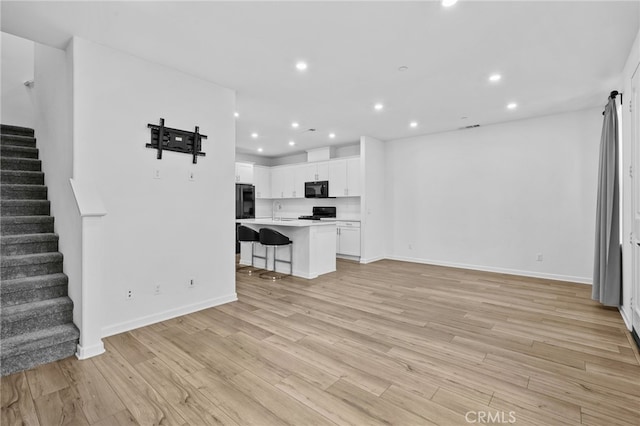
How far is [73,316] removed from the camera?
2.71 metres

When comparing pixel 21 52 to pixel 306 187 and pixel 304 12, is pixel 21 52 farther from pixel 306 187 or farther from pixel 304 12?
pixel 306 187

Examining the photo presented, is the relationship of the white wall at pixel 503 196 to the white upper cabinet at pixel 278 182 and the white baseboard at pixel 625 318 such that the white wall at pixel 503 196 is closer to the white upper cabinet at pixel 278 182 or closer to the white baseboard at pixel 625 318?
the white baseboard at pixel 625 318

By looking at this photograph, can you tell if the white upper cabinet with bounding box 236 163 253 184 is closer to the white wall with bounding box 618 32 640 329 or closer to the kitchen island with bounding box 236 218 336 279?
the kitchen island with bounding box 236 218 336 279

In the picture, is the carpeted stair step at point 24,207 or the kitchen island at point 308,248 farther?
the kitchen island at point 308,248

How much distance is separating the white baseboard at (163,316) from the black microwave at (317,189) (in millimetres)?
3972

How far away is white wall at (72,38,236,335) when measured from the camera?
2801 mm

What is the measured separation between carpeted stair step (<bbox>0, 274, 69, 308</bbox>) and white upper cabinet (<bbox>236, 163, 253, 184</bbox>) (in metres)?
5.01

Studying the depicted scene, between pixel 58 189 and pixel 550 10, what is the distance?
15.8 feet

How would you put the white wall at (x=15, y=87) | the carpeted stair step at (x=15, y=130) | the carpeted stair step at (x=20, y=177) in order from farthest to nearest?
the white wall at (x=15, y=87), the carpeted stair step at (x=15, y=130), the carpeted stair step at (x=20, y=177)

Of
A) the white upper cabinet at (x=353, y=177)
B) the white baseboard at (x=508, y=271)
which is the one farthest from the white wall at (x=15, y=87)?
the white baseboard at (x=508, y=271)

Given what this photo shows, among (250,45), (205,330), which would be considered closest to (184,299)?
(205,330)

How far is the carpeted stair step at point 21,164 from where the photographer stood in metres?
3.54

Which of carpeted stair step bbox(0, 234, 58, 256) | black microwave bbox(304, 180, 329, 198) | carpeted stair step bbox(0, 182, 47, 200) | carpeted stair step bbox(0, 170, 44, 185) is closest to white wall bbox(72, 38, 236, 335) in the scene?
carpeted stair step bbox(0, 234, 58, 256)

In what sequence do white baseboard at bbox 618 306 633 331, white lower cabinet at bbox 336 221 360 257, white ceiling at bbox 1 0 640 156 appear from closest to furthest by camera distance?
white ceiling at bbox 1 0 640 156 < white baseboard at bbox 618 306 633 331 < white lower cabinet at bbox 336 221 360 257
